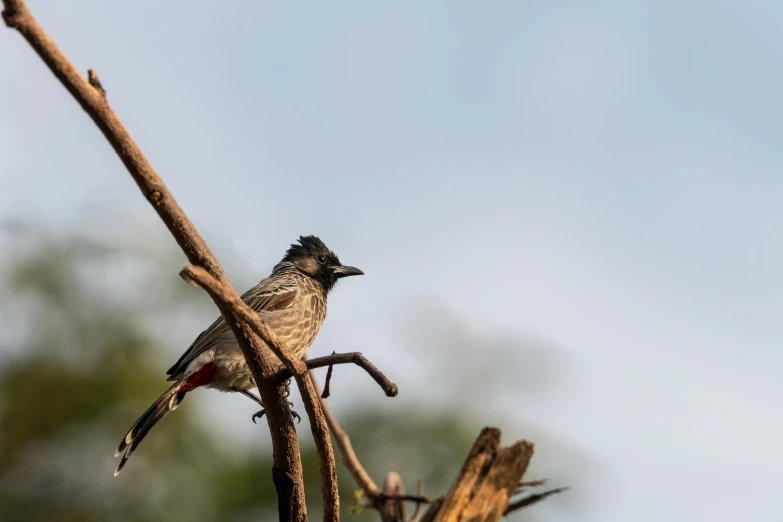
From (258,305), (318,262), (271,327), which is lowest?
(271,327)

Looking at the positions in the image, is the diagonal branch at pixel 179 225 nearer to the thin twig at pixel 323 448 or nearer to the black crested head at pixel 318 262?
the thin twig at pixel 323 448

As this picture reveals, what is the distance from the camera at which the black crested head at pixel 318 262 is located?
7023 millimetres

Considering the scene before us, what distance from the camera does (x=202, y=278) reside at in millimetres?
2611

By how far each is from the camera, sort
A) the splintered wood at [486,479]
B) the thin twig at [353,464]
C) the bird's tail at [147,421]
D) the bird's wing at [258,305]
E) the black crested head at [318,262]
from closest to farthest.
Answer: the splintered wood at [486,479] < the thin twig at [353,464] < the bird's tail at [147,421] < the bird's wing at [258,305] < the black crested head at [318,262]

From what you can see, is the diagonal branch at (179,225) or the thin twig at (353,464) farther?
the thin twig at (353,464)

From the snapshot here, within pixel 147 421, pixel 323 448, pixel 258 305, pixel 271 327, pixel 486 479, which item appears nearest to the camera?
pixel 486 479

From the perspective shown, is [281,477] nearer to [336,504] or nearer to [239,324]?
[336,504]

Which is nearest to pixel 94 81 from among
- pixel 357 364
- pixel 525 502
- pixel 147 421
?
pixel 357 364

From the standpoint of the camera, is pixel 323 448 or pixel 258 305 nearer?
pixel 323 448

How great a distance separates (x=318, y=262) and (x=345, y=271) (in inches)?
10.0

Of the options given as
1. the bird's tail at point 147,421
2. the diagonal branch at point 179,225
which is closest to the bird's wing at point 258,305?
the bird's tail at point 147,421

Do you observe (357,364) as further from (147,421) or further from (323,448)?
(147,421)

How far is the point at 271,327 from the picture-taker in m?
6.04

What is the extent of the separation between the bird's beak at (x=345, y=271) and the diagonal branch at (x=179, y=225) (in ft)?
12.1
